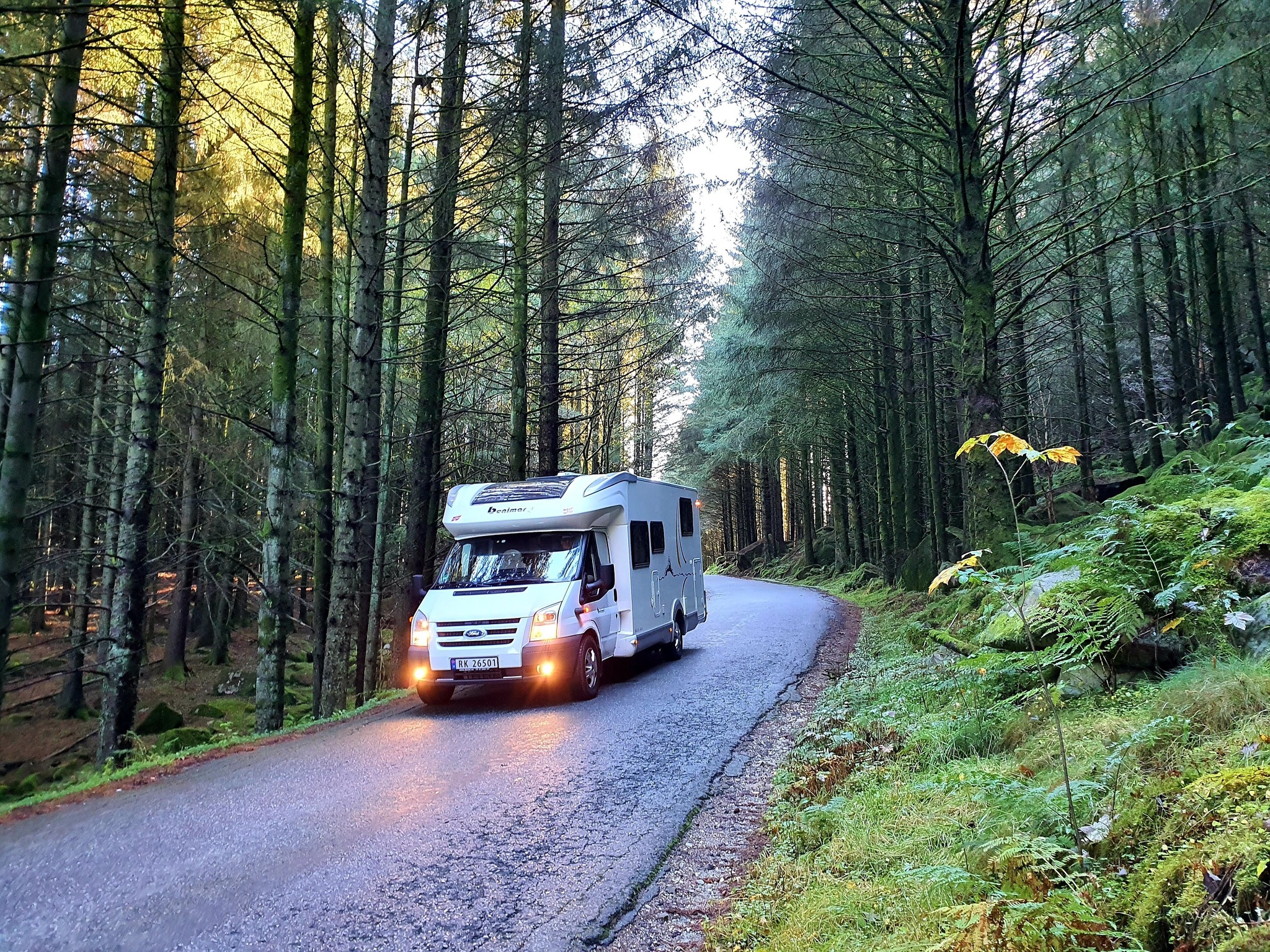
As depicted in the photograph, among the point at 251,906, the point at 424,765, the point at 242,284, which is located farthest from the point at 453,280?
the point at 251,906

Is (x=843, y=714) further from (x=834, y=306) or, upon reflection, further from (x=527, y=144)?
(x=834, y=306)

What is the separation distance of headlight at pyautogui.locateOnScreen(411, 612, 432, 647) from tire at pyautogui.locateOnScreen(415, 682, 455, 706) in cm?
49

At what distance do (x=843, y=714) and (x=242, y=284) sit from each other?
47.2 ft

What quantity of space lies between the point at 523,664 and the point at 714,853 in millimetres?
4524

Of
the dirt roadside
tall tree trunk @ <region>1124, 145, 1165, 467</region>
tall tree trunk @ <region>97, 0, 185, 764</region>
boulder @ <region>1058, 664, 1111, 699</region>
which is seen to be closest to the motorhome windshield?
the dirt roadside

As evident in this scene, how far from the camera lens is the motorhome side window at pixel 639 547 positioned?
434 inches

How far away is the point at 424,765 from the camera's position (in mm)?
6301

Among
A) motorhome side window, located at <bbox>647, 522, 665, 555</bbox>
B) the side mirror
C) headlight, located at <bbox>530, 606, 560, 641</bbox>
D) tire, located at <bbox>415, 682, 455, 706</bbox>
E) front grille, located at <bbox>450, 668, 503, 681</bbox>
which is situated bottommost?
tire, located at <bbox>415, 682, 455, 706</bbox>

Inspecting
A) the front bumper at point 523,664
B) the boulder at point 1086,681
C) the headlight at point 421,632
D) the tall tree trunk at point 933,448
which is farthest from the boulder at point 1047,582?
the tall tree trunk at point 933,448

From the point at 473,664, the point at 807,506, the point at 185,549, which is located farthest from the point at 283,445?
the point at 807,506

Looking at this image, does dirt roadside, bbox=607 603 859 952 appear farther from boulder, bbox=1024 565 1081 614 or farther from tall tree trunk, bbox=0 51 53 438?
tall tree trunk, bbox=0 51 53 438

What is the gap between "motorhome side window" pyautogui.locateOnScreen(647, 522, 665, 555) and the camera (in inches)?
474

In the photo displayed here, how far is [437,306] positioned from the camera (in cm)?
1463

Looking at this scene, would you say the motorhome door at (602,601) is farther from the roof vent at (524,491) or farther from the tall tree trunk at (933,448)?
the tall tree trunk at (933,448)
